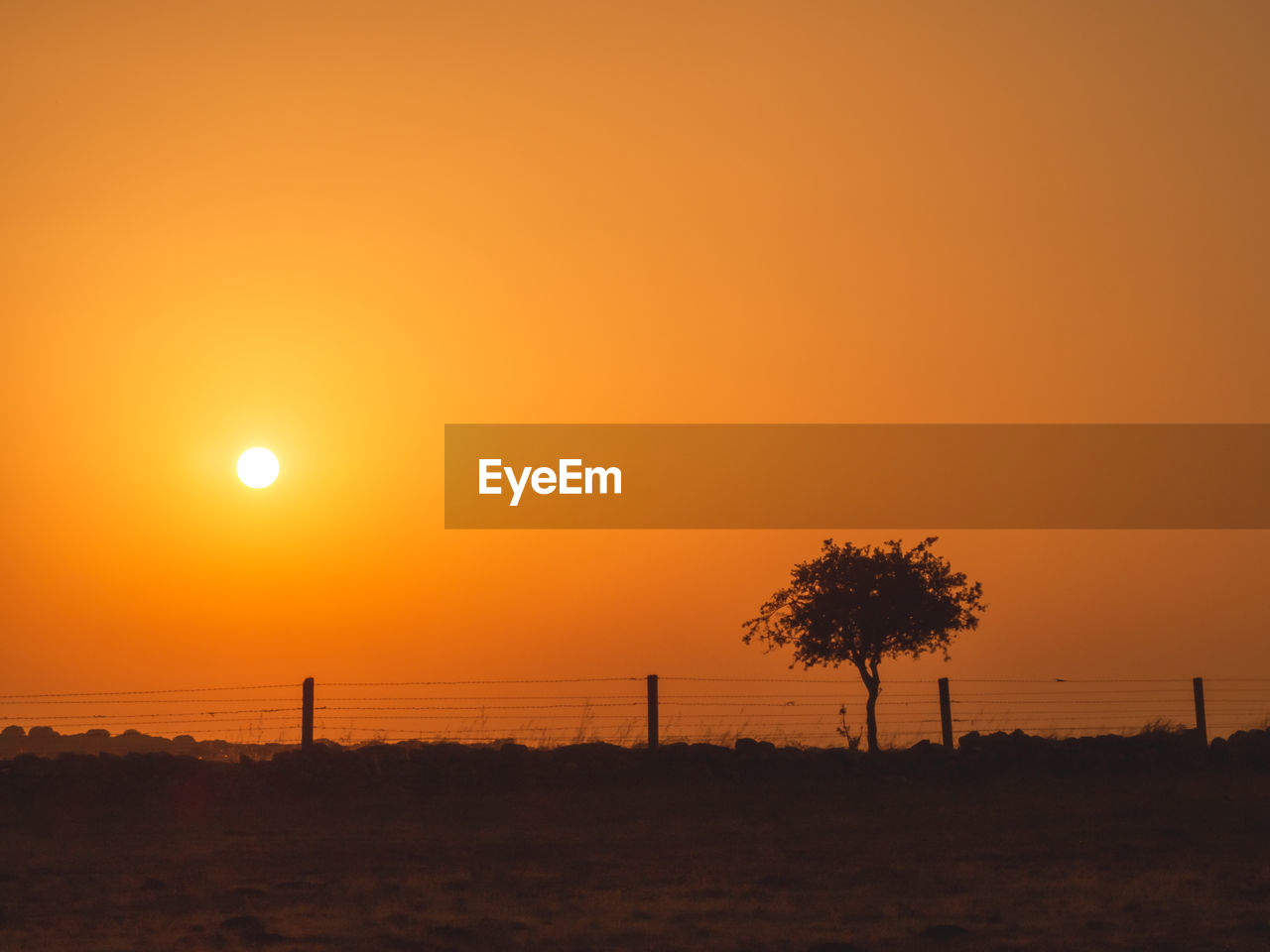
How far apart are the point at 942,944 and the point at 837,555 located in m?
17.8

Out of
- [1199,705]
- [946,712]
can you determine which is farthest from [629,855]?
[1199,705]

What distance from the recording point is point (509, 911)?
421 inches

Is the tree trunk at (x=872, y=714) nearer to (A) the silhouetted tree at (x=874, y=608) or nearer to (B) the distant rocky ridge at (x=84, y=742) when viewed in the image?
(A) the silhouetted tree at (x=874, y=608)

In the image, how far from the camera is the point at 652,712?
64.2 ft

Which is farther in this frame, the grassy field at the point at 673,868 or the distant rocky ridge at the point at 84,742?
the distant rocky ridge at the point at 84,742

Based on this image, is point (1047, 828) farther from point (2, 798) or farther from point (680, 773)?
point (2, 798)

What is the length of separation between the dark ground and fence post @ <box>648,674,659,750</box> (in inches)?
31.6

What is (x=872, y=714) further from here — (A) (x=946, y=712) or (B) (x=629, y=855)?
(B) (x=629, y=855)

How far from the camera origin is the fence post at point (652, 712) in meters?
19.3

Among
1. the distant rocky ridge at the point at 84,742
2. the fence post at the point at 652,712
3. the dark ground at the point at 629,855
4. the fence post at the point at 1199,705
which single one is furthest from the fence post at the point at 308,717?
the distant rocky ridge at the point at 84,742

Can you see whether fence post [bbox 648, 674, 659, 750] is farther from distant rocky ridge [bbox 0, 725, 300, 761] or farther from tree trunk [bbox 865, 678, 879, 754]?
distant rocky ridge [bbox 0, 725, 300, 761]

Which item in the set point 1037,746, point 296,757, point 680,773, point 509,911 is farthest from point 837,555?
point 509,911

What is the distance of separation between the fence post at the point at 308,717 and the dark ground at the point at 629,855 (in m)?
0.74

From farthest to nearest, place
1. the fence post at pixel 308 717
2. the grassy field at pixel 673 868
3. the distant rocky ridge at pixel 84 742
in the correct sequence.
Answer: the distant rocky ridge at pixel 84 742 → the fence post at pixel 308 717 → the grassy field at pixel 673 868
